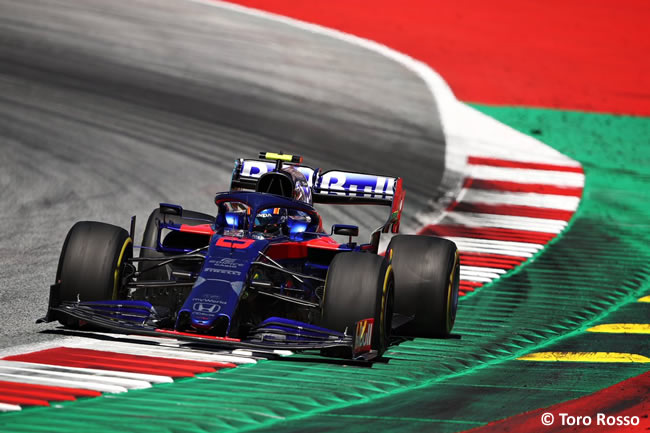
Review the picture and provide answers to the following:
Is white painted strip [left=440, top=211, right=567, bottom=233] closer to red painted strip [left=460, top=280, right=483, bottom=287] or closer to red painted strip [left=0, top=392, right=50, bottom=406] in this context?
red painted strip [left=460, top=280, right=483, bottom=287]

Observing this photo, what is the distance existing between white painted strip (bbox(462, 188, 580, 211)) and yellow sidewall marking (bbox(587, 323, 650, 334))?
670cm

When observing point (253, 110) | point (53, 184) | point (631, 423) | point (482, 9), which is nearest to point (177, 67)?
point (253, 110)

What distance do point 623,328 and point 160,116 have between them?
11933 mm

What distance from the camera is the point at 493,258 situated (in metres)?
14.6

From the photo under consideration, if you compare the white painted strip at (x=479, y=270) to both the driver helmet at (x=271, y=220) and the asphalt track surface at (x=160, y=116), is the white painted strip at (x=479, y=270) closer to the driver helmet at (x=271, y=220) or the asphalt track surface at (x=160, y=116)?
the asphalt track surface at (x=160, y=116)

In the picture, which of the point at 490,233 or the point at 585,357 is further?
the point at 490,233

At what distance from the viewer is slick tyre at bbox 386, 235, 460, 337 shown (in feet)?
33.7

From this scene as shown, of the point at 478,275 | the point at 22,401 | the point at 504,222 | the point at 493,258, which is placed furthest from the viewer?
the point at 504,222

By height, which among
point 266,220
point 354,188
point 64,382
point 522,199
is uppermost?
point 522,199

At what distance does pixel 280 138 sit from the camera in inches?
804

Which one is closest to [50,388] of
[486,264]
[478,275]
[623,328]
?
[623,328]

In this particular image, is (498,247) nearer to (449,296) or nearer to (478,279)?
(478,279)

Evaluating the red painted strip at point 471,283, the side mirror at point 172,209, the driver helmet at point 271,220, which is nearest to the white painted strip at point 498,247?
the red painted strip at point 471,283

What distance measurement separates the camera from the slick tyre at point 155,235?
10664 mm
